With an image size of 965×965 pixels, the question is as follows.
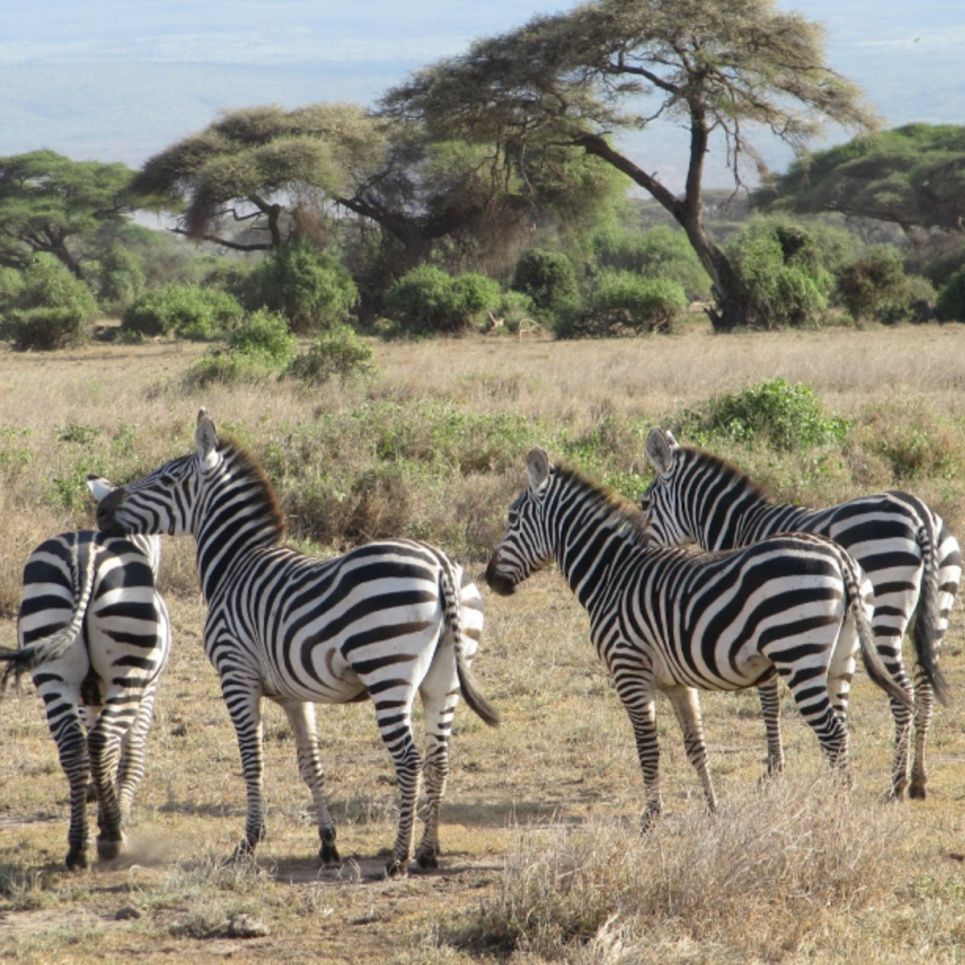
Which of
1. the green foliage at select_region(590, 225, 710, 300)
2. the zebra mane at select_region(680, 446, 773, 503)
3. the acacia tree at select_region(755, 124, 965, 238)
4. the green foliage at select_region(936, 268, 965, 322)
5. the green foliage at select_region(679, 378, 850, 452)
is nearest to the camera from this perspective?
the zebra mane at select_region(680, 446, 773, 503)

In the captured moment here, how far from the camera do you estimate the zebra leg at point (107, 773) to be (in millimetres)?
5258

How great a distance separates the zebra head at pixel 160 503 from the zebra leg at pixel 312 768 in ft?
3.49

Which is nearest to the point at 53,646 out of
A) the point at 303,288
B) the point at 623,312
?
the point at 623,312

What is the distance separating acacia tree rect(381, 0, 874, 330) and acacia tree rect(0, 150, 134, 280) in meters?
18.9

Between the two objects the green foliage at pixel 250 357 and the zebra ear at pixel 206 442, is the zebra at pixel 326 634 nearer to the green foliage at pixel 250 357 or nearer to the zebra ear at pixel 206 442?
the zebra ear at pixel 206 442

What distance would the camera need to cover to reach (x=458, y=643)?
16.3 feet

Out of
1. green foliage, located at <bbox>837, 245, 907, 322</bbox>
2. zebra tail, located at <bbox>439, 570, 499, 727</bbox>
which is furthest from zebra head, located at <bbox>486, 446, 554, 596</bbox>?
green foliage, located at <bbox>837, 245, 907, 322</bbox>

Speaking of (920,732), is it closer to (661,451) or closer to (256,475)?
(661,451)

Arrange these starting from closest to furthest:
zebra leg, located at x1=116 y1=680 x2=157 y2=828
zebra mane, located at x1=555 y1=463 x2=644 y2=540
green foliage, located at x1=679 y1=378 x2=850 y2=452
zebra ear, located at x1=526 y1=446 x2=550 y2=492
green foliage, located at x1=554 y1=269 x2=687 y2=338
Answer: zebra leg, located at x1=116 y1=680 x2=157 y2=828 → zebra mane, located at x1=555 y1=463 x2=644 y2=540 → zebra ear, located at x1=526 y1=446 x2=550 y2=492 → green foliage, located at x1=679 y1=378 x2=850 y2=452 → green foliage, located at x1=554 y1=269 x2=687 y2=338

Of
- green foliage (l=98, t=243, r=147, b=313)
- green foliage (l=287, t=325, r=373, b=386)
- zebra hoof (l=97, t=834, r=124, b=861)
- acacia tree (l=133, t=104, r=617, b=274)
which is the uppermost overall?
acacia tree (l=133, t=104, r=617, b=274)

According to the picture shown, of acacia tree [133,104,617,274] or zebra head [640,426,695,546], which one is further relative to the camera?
acacia tree [133,104,617,274]

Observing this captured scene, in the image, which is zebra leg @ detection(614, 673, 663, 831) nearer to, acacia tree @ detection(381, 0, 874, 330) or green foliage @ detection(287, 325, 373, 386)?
green foliage @ detection(287, 325, 373, 386)

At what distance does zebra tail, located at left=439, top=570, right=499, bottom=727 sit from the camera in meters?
4.95

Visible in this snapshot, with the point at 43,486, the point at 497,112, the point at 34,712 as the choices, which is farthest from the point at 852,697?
the point at 497,112
